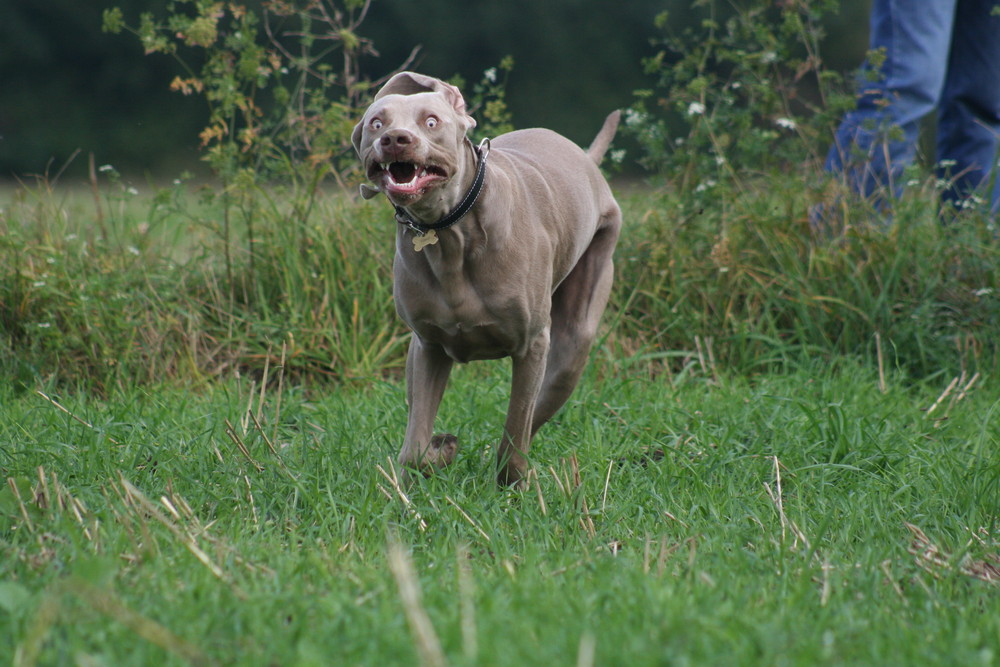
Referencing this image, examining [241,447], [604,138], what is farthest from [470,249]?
[604,138]

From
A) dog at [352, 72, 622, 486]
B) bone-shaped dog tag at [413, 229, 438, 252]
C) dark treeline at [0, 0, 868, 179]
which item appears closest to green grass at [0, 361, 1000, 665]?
dog at [352, 72, 622, 486]

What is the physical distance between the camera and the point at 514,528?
9.23 feet

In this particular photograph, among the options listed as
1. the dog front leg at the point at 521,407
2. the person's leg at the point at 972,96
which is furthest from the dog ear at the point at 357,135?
the person's leg at the point at 972,96

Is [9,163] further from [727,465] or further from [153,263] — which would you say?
[727,465]

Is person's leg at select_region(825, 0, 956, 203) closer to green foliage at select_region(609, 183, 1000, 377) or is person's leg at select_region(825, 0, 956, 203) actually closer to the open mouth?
green foliage at select_region(609, 183, 1000, 377)

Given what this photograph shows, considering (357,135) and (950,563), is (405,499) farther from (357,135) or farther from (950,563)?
(950,563)

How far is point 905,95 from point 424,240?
330 centimetres

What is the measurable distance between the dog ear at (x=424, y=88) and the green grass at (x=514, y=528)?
40.2 inches

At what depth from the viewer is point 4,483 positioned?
2.91 m

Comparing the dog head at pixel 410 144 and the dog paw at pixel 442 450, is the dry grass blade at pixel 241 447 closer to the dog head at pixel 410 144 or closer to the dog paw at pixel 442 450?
the dog paw at pixel 442 450

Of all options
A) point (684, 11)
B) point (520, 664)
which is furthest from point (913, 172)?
point (684, 11)

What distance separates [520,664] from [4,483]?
1.82m

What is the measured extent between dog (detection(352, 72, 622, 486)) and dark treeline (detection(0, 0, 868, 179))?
29.0 ft

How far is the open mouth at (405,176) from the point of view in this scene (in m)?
2.52
